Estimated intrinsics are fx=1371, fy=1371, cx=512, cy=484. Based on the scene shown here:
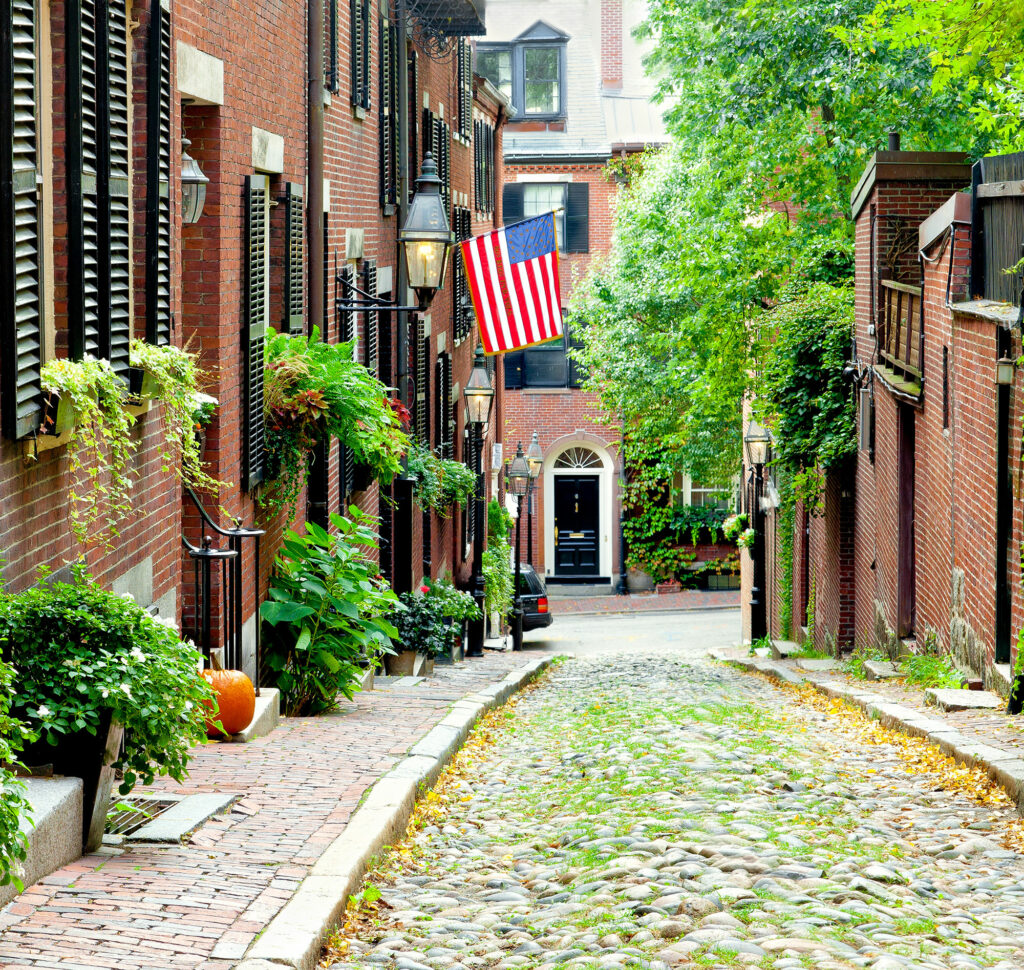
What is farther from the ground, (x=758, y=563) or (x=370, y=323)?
(x=370, y=323)

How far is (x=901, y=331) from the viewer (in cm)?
1509

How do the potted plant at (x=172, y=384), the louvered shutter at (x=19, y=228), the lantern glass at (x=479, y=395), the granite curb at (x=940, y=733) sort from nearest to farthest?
the louvered shutter at (x=19, y=228), the potted plant at (x=172, y=384), the granite curb at (x=940, y=733), the lantern glass at (x=479, y=395)

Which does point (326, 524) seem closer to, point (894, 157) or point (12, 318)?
point (12, 318)

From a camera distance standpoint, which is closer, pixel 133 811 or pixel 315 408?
pixel 133 811

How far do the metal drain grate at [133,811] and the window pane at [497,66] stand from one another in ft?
111

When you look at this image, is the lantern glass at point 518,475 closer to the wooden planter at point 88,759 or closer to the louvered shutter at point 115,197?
the louvered shutter at point 115,197

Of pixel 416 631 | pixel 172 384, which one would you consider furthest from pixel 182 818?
pixel 416 631

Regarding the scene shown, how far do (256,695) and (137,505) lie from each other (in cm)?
236

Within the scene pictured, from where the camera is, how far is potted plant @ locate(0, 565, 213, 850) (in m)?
5.19

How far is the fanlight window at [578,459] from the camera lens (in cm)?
3841

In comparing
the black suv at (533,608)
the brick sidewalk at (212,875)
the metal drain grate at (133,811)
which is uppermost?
the metal drain grate at (133,811)

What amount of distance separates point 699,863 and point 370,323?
397 inches

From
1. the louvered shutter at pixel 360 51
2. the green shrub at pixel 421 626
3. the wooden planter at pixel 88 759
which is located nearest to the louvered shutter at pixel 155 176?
the wooden planter at pixel 88 759

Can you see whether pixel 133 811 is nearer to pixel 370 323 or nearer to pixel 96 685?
pixel 96 685
